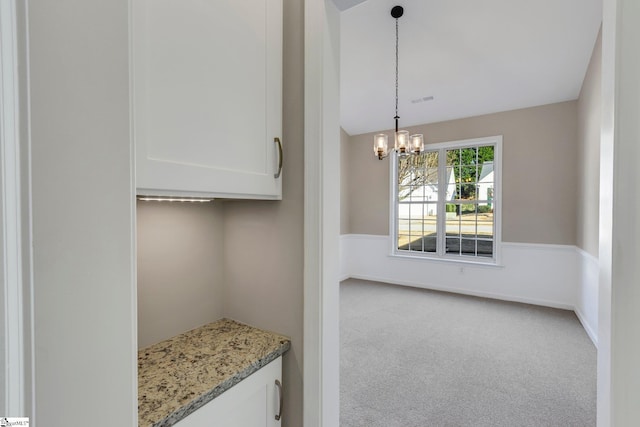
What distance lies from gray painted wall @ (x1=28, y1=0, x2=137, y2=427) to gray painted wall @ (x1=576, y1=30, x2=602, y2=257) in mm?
3762

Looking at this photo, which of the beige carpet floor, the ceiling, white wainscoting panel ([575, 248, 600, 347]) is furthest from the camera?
white wainscoting panel ([575, 248, 600, 347])

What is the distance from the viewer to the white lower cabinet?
0.84m

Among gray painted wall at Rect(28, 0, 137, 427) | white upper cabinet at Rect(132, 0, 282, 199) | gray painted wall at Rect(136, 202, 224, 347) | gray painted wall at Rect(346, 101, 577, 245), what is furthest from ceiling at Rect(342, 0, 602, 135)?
gray painted wall at Rect(28, 0, 137, 427)

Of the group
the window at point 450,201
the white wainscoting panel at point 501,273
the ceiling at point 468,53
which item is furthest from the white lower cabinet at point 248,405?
the window at point 450,201

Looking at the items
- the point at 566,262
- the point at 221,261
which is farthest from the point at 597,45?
the point at 221,261

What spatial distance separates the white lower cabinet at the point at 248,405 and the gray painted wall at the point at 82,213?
0.38 m

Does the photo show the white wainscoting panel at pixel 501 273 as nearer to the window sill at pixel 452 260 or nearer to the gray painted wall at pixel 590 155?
the window sill at pixel 452 260

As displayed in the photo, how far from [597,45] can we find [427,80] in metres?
1.67

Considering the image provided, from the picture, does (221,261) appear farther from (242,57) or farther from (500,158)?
(500,158)

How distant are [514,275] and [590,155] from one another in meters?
1.89

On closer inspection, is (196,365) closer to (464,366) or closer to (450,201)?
(464,366)

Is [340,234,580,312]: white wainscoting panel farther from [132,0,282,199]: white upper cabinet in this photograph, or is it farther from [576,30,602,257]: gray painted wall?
[132,0,282,199]: white upper cabinet

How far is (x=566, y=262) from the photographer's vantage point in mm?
3922

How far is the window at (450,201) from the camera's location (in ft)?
15.0
